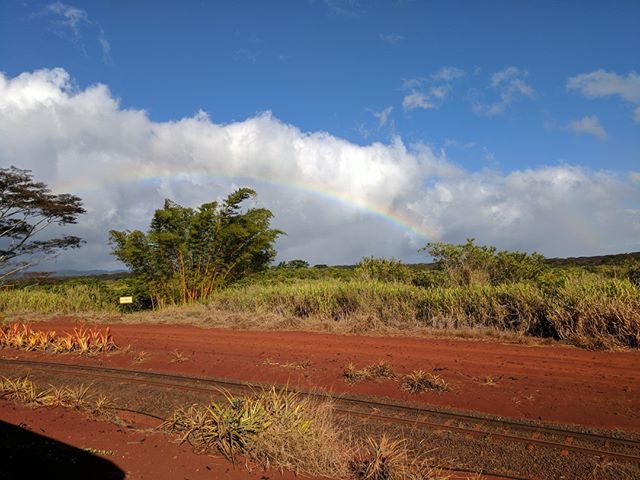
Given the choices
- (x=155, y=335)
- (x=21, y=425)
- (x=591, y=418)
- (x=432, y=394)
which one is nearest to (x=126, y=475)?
(x=21, y=425)

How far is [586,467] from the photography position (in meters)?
4.87

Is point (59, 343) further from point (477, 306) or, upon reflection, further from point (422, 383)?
point (477, 306)

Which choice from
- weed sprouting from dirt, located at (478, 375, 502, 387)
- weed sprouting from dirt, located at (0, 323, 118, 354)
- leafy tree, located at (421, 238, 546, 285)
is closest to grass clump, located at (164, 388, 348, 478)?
weed sprouting from dirt, located at (478, 375, 502, 387)

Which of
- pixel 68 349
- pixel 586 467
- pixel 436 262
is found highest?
pixel 436 262

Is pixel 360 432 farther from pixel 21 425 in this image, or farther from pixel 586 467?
pixel 21 425

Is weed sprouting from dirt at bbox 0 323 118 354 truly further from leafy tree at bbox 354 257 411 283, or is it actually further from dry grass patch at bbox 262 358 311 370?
leafy tree at bbox 354 257 411 283

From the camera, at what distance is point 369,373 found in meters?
8.38

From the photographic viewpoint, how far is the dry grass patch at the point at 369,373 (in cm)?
827

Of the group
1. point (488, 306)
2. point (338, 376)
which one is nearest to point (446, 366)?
point (338, 376)

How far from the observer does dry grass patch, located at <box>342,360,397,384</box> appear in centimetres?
827

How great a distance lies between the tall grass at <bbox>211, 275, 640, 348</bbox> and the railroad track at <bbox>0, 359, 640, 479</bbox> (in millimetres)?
4701

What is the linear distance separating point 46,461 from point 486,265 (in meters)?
13.5

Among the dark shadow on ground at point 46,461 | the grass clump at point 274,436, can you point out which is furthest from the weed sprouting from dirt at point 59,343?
the grass clump at point 274,436

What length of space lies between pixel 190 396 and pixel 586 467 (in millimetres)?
5418
